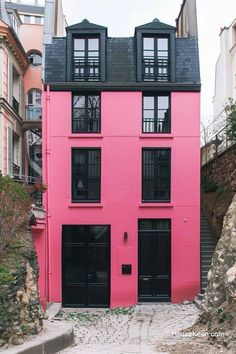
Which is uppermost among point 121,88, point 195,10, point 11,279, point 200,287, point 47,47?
point 195,10

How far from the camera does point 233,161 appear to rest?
2128cm

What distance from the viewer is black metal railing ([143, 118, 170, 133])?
757 inches

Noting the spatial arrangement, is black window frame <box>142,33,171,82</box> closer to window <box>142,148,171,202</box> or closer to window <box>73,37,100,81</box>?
window <box>73,37,100,81</box>

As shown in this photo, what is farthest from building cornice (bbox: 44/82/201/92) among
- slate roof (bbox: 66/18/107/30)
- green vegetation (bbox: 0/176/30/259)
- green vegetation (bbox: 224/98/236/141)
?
green vegetation (bbox: 0/176/30/259)

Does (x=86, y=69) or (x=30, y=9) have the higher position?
(x=30, y=9)

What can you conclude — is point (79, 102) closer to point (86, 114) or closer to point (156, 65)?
point (86, 114)

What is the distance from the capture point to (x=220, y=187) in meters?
23.2

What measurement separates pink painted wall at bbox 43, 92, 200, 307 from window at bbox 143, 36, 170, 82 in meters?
0.91

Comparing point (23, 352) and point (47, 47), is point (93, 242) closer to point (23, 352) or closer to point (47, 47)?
point (47, 47)

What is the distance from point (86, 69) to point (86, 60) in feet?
1.19

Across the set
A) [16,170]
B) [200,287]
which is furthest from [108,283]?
[16,170]

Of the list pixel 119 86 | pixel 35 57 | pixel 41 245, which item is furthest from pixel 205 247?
pixel 35 57

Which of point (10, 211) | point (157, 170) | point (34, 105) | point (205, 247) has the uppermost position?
point (34, 105)

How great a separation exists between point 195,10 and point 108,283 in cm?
1145
